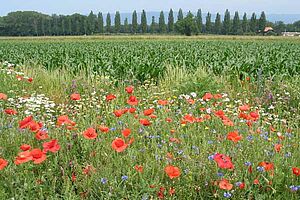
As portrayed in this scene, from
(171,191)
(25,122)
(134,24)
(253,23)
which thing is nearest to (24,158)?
(25,122)

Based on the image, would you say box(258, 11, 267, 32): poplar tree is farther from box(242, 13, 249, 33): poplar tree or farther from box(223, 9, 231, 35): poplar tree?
box(223, 9, 231, 35): poplar tree

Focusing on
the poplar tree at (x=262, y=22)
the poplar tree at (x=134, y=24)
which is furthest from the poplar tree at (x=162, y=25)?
the poplar tree at (x=262, y=22)

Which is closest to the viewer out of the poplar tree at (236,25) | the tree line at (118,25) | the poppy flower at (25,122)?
the poppy flower at (25,122)

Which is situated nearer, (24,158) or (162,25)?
(24,158)

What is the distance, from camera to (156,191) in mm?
2342

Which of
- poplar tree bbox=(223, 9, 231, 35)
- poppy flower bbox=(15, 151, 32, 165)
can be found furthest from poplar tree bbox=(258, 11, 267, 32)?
poppy flower bbox=(15, 151, 32, 165)

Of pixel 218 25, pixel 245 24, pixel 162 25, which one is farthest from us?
pixel 162 25

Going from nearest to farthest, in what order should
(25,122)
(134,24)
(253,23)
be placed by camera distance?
(25,122), (253,23), (134,24)

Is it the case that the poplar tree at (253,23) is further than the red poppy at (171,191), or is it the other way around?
the poplar tree at (253,23)

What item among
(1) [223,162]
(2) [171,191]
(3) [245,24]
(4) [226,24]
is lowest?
(2) [171,191]

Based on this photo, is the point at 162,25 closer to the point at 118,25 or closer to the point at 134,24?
the point at 134,24

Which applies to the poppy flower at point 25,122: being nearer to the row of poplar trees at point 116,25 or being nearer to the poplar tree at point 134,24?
the row of poplar trees at point 116,25

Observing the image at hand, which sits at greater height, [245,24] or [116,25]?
[116,25]

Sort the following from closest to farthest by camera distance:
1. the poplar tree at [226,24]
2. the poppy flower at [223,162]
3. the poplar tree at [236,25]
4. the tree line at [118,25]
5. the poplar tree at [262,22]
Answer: the poppy flower at [223,162] < the tree line at [118,25] < the poplar tree at [262,22] < the poplar tree at [236,25] < the poplar tree at [226,24]
